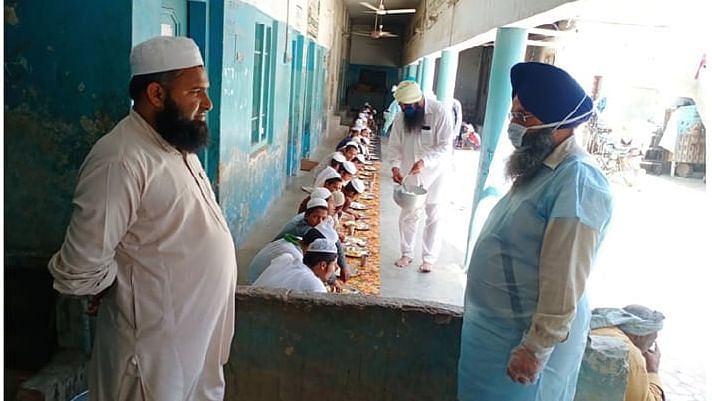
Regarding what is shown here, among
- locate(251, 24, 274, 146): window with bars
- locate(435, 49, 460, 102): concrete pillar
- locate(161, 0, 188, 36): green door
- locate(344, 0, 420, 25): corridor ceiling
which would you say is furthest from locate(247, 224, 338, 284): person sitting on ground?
locate(344, 0, 420, 25): corridor ceiling

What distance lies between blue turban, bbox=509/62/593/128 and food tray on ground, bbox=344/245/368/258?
13.9 feet

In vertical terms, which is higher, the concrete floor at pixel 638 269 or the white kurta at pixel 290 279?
the white kurta at pixel 290 279

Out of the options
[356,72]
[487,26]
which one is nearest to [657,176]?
[487,26]

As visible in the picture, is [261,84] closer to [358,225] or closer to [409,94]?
[409,94]

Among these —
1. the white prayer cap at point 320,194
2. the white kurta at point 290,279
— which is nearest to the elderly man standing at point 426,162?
the white prayer cap at point 320,194

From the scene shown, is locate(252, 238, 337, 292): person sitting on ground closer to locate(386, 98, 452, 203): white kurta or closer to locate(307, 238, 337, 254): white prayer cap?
locate(307, 238, 337, 254): white prayer cap

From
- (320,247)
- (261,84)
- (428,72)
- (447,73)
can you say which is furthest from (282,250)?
(428,72)

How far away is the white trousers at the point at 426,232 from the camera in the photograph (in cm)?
627

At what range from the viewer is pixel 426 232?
6.27 m

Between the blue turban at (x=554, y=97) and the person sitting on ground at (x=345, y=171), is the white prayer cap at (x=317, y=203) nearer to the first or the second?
the person sitting on ground at (x=345, y=171)

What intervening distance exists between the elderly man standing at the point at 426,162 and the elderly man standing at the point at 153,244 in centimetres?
437

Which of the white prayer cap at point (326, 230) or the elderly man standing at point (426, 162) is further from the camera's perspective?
the elderly man standing at point (426, 162)

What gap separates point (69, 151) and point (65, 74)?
44 cm

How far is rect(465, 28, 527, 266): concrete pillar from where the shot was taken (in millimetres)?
5512
